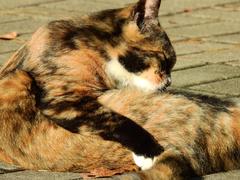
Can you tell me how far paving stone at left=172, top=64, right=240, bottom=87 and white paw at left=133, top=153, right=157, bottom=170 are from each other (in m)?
2.26

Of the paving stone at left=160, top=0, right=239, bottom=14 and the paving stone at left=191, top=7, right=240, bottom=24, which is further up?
the paving stone at left=191, top=7, right=240, bottom=24

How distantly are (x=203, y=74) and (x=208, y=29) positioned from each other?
198cm

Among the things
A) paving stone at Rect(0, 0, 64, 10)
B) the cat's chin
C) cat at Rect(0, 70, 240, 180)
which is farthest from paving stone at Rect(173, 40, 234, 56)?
cat at Rect(0, 70, 240, 180)

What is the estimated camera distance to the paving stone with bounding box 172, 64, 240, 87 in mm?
7539

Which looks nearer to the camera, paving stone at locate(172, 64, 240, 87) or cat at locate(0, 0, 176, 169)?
cat at locate(0, 0, 176, 169)

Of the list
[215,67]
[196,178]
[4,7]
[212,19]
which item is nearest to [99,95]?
[196,178]

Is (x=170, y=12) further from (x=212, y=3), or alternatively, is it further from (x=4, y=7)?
(x=4, y=7)

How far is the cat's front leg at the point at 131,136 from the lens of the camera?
16.9ft

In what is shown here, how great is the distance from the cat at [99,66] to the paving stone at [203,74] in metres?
0.88

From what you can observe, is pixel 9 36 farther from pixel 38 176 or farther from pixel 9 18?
pixel 38 176

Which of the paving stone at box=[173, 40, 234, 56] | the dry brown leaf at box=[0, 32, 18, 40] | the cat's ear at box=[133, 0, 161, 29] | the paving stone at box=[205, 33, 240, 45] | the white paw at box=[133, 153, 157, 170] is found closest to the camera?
the white paw at box=[133, 153, 157, 170]

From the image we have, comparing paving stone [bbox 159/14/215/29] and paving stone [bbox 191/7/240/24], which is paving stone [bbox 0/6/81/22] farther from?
paving stone [bbox 191/7/240/24]

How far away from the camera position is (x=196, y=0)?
11.4 m

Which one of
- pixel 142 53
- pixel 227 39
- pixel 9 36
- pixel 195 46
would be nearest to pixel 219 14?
pixel 227 39
